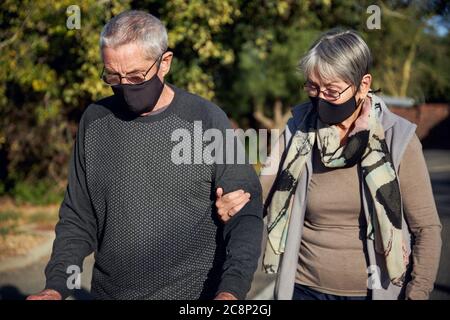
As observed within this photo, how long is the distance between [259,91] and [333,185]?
77.6 feet

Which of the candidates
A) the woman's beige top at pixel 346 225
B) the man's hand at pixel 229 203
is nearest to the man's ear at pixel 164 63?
the man's hand at pixel 229 203

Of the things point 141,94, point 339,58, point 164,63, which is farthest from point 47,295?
point 339,58

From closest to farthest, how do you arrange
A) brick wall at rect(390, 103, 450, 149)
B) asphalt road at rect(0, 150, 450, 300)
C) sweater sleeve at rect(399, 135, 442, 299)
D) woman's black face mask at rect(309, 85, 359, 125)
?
sweater sleeve at rect(399, 135, 442, 299) < woman's black face mask at rect(309, 85, 359, 125) < asphalt road at rect(0, 150, 450, 300) < brick wall at rect(390, 103, 450, 149)

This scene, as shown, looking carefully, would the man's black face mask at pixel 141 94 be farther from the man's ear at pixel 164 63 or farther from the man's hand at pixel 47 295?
the man's hand at pixel 47 295

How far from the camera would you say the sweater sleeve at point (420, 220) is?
2859 millimetres

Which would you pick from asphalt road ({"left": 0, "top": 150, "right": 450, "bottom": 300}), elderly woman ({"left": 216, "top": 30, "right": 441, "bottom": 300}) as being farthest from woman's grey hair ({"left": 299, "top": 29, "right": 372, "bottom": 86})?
asphalt road ({"left": 0, "top": 150, "right": 450, "bottom": 300})

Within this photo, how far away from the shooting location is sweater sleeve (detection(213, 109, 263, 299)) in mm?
2420

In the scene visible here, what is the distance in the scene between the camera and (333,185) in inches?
120

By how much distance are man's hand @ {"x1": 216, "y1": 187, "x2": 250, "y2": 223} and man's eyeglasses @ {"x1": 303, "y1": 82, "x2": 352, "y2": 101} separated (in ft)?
2.10

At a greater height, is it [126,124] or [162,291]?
[126,124]

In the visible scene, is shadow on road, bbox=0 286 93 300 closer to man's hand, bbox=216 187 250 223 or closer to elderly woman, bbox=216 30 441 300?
elderly woman, bbox=216 30 441 300

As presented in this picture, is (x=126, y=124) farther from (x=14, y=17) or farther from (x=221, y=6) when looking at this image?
(x=14, y=17)
